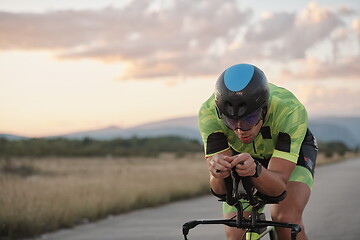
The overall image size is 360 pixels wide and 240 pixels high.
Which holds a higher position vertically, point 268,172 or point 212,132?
point 212,132

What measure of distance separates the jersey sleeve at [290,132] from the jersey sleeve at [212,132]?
0.36m

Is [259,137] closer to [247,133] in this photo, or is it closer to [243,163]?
[247,133]

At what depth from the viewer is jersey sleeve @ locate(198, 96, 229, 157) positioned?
13.9 ft

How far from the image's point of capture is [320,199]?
16.0 m

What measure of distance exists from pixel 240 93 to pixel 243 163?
0.50 meters

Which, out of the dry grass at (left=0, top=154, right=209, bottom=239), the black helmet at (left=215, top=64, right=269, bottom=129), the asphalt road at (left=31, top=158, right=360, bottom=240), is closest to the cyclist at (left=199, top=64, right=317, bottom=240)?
the black helmet at (left=215, top=64, right=269, bottom=129)

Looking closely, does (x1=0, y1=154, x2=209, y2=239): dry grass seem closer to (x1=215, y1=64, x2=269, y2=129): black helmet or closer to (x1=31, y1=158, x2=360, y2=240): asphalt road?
(x1=31, y1=158, x2=360, y2=240): asphalt road

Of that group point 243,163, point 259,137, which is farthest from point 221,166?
point 259,137

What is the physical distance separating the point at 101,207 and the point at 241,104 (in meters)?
9.55

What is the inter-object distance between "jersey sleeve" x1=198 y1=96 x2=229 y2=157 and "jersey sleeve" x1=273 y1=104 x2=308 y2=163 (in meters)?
0.36

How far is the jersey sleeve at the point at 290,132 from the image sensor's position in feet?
13.5

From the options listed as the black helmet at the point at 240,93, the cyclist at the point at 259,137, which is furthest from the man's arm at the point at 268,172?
the black helmet at the point at 240,93

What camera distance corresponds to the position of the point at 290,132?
4168mm

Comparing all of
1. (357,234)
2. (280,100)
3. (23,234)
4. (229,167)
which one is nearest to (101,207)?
(23,234)
